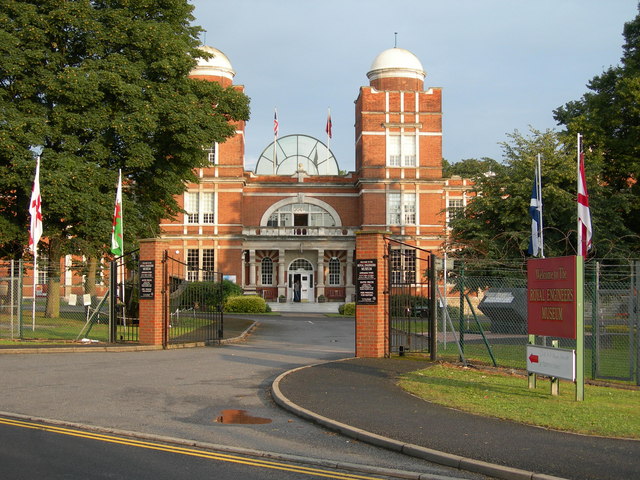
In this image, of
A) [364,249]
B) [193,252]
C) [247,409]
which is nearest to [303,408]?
[247,409]

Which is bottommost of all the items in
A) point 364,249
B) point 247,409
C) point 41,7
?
point 247,409

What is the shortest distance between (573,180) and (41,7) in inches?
893

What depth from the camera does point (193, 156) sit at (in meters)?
31.5

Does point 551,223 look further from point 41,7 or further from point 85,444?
point 85,444

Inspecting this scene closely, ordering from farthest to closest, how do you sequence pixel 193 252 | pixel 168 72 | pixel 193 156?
pixel 193 252 < pixel 193 156 < pixel 168 72

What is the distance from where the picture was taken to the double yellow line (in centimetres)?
746

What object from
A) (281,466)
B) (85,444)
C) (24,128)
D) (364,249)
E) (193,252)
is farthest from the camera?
(193,252)

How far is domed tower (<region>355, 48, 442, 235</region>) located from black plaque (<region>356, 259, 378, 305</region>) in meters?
39.3

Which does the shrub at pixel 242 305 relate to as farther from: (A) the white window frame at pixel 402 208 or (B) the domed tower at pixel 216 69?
(B) the domed tower at pixel 216 69

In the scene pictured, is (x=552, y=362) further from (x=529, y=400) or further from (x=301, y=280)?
(x=301, y=280)

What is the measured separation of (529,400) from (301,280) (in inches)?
1903

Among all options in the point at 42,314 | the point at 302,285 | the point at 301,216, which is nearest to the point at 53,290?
the point at 42,314

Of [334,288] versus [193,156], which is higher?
[193,156]

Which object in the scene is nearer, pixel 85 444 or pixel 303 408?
pixel 85 444
